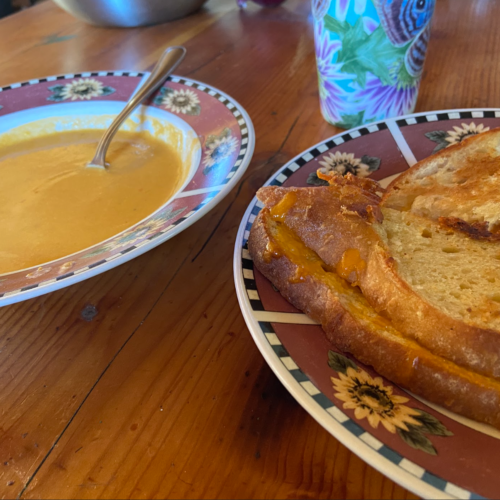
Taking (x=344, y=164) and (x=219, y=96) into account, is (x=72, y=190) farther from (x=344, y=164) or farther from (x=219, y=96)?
(x=344, y=164)

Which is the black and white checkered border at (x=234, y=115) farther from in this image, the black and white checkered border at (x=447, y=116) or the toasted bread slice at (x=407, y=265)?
the black and white checkered border at (x=447, y=116)

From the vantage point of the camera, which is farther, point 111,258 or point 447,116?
point 447,116

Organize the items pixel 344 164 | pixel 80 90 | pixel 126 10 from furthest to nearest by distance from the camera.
Result: pixel 126 10, pixel 80 90, pixel 344 164

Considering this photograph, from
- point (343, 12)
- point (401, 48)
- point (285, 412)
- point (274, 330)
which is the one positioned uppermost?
point (343, 12)

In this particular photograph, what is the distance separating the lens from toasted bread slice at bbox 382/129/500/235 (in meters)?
0.96

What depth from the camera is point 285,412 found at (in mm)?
725

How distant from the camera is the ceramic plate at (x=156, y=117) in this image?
82 centimetres

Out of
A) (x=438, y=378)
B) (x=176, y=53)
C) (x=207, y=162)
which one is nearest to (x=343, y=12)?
(x=207, y=162)

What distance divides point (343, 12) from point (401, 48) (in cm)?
20

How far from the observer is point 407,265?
0.85 m

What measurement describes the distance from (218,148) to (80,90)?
2.46 ft

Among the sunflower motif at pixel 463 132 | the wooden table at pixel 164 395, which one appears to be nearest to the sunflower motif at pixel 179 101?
the wooden table at pixel 164 395

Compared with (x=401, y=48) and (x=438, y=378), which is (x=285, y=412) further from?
(x=401, y=48)

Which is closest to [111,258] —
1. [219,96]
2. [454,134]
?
[219,96]
